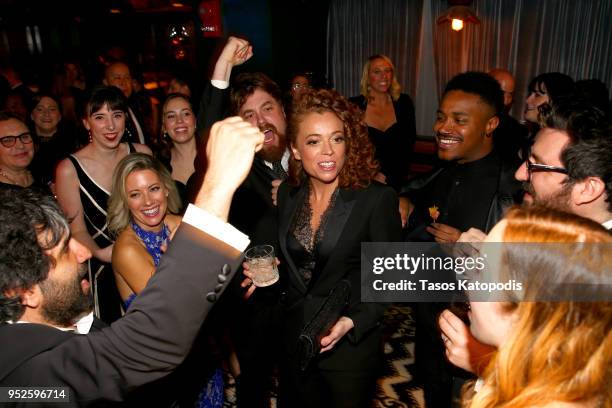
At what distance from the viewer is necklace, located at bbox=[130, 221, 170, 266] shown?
95.6 inches

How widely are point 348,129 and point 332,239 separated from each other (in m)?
0.58

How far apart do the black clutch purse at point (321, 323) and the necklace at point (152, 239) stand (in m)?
1.06

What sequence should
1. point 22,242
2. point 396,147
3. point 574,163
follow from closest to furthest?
point 22,242
point 574,163
point 396,147

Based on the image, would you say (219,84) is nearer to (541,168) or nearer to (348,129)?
(348,129)

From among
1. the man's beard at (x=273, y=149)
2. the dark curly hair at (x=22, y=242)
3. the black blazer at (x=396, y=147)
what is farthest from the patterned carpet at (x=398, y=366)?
the dark curly hair at (x=22, y=242)

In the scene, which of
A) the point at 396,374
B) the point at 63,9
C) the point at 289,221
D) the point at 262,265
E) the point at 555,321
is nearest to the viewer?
the point at 555,321

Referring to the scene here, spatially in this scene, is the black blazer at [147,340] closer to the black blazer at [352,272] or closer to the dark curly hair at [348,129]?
the black blazer at [352,272]

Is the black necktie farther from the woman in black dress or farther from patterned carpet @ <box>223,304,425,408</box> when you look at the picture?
patterned carpet @ <box>223,304,425,408</box>

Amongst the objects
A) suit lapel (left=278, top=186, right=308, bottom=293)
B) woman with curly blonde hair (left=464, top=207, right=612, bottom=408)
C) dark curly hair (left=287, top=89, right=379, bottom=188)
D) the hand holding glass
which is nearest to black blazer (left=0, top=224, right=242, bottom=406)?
woman with curly blonde hair (left=464, top=207, right=612, bottom=408)

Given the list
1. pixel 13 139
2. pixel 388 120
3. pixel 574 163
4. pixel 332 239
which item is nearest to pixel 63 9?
pixel 13 139

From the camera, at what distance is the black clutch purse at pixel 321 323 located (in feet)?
5.51

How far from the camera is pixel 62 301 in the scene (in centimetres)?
122

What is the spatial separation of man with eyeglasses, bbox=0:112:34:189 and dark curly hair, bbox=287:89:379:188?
2042mm

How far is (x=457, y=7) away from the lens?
6992 millimetres
